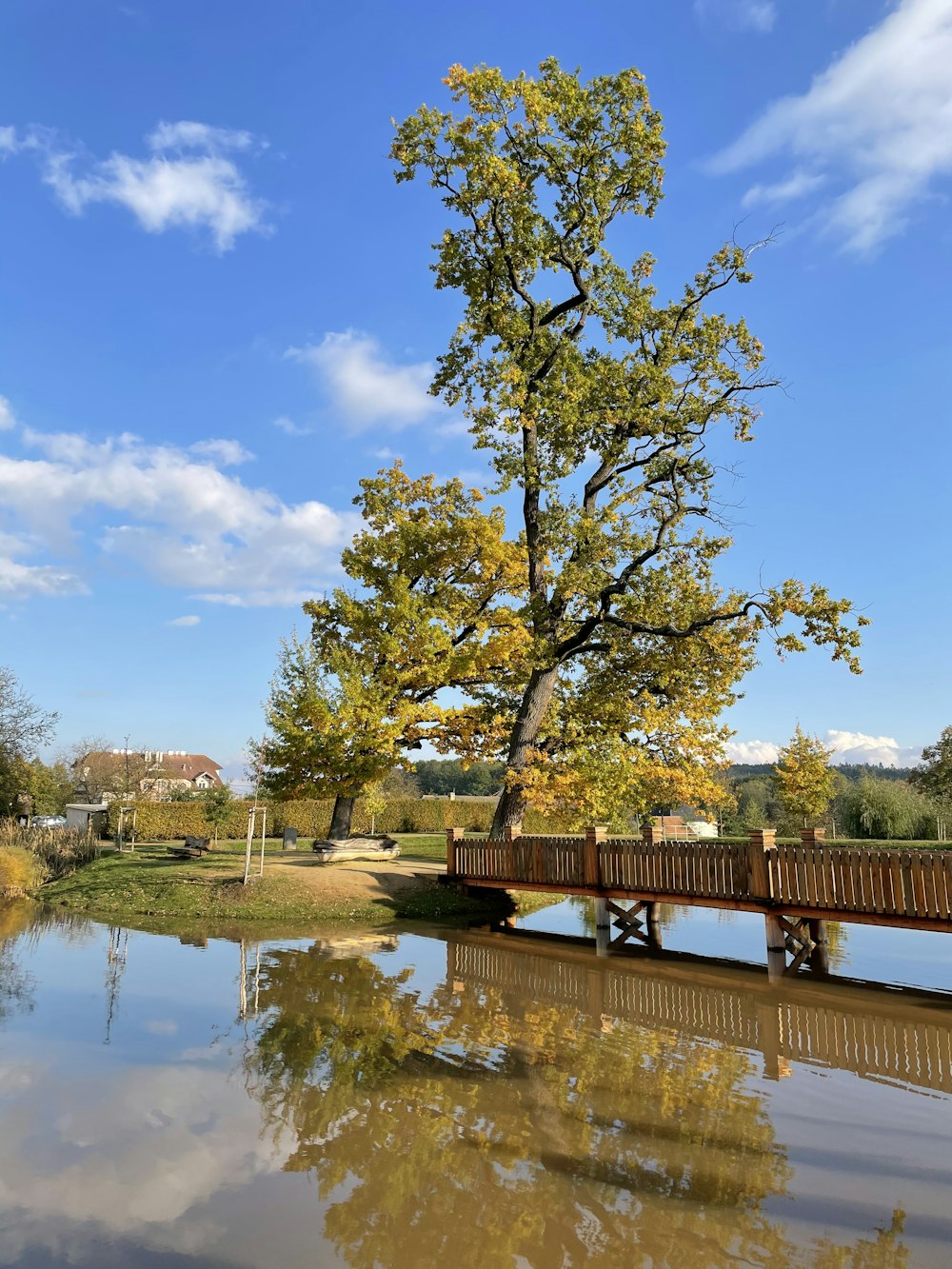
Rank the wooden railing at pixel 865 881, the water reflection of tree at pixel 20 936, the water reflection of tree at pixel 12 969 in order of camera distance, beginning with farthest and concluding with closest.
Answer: the wooden railing at pixel 865 881, the water reflection of tree at pixel 20 936, the water reflection of tree at pixel 12 969

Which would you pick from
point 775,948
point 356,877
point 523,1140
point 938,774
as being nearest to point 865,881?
point 775,948

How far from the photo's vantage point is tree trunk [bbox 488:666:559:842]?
2216 centimetres

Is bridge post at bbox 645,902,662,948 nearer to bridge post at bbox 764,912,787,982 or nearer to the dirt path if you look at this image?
bridge post at bbox 764,912,787,982

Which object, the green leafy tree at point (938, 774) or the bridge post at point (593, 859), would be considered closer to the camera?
the bridge post at point (593, 859)

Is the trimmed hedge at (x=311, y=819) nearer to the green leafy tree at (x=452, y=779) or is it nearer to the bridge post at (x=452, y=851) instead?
the bridge post at (x=452, y=851)

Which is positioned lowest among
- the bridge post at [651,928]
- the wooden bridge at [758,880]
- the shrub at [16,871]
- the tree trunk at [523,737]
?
the bridge post at [651,928]

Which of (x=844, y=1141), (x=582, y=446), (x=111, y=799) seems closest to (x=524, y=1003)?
(x=844, y=1141)

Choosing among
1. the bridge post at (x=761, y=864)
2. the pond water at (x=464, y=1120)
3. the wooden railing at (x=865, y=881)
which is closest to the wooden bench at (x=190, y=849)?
the pond water at (x=464, y=1120)

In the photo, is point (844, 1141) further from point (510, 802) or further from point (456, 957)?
point (510, 802)

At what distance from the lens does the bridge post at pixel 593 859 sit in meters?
17.9

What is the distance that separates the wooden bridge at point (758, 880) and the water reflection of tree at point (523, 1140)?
15.1 feet

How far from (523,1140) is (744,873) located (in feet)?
31.0

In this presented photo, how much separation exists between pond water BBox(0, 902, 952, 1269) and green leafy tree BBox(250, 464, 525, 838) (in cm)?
995

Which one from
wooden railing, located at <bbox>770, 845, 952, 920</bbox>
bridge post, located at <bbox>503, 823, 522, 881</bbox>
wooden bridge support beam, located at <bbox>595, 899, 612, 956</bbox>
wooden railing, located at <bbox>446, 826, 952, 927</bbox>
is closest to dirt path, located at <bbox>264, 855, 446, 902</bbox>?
wooden railing, located at <bbox>446, 826, 952, 927</bbox>
